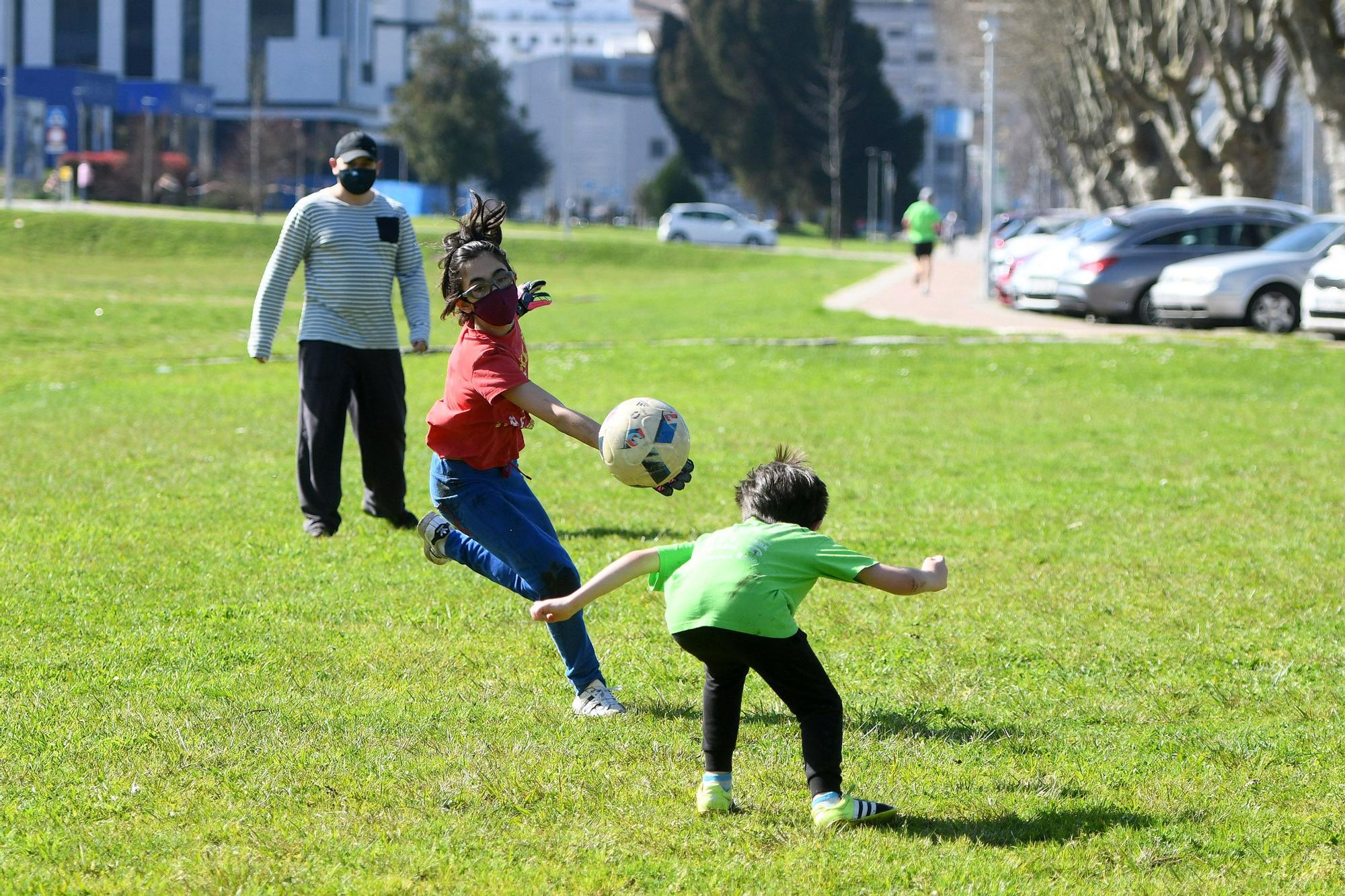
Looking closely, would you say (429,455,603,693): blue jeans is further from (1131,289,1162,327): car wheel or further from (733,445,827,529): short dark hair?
(1131,289,1162,327): car wheel

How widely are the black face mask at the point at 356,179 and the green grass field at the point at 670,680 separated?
1.76 m

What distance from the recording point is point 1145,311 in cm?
2398

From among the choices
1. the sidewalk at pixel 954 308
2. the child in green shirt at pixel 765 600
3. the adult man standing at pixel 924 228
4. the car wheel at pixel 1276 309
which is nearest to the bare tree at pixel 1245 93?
the sidewalk at pixel 954 308

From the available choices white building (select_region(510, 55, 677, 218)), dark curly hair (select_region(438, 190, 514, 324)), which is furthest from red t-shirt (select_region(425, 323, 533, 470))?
white building (select_region(510, 55, 677, 218))

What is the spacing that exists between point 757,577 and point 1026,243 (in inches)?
1076

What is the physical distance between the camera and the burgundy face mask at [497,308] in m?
5.03

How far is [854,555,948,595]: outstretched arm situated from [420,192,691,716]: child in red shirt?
123 centimetres

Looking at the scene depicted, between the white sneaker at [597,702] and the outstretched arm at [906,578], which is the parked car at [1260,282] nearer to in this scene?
the white sneaker at [597,702]

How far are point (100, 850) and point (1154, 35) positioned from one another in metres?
35.0

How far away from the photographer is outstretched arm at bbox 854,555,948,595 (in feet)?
13.6

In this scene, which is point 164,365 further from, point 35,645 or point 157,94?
point 157,94

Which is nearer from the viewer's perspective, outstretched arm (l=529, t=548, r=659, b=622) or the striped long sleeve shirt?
outstretched arm (l=529, t=548, r=659, b=622)

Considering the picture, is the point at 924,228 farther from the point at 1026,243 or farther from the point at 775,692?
the point at 775,692

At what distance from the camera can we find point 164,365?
63.4 feet
